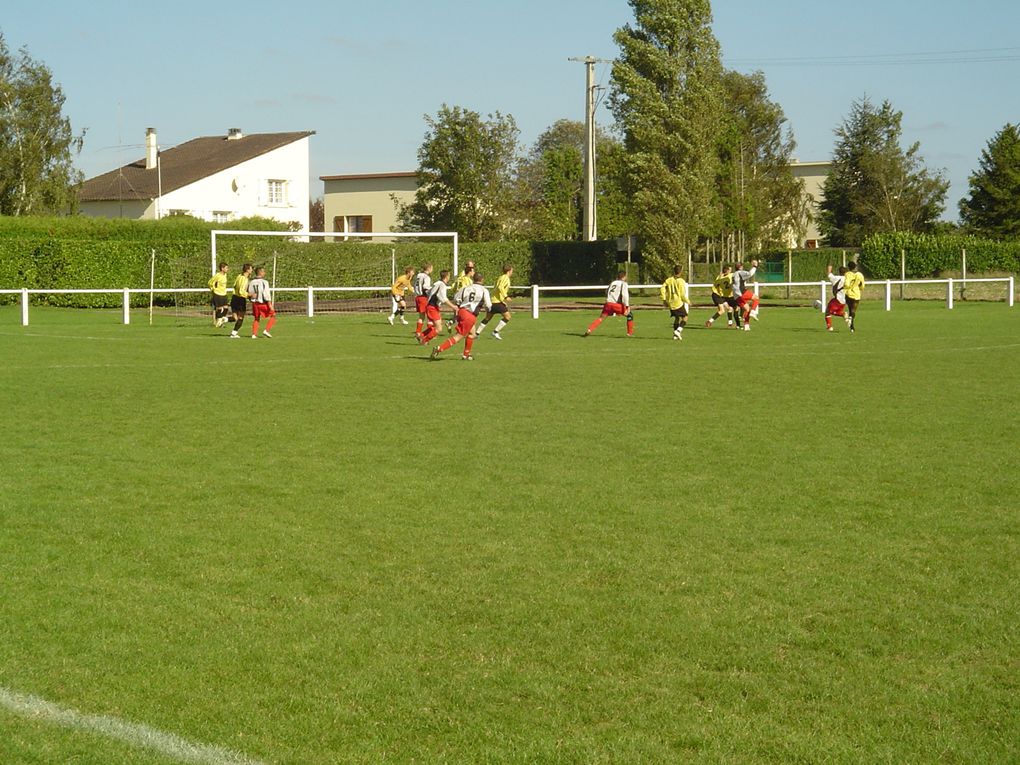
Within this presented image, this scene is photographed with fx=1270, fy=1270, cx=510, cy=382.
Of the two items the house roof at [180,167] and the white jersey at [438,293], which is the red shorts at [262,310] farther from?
the house roof at [180,167]

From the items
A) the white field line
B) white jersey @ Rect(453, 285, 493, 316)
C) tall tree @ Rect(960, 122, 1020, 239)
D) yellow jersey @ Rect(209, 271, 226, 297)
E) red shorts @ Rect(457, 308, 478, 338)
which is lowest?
the white field line

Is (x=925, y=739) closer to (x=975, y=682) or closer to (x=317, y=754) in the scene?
(x=975, y=682)

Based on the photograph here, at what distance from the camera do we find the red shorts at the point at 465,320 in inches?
871

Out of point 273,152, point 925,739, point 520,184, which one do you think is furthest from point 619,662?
point 273,152

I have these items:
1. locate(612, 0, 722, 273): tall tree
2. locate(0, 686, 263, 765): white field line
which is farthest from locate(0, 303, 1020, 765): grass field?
locate(612, 0, 722, 273): tall tree

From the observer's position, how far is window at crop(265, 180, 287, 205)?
229ft

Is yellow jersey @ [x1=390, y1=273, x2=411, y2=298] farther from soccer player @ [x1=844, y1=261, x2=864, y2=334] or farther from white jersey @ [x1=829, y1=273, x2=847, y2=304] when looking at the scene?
soccer player @ [x1=844, y1=261, x2=864, y2=334]

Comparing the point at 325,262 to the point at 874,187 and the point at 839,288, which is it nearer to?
the point at 839,288

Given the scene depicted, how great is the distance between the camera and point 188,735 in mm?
4832

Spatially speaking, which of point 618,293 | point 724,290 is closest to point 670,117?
point 724,290

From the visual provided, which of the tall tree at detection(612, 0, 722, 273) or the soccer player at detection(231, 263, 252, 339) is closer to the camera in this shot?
Result: the soccer player at detection(231, 263, 252, 339)

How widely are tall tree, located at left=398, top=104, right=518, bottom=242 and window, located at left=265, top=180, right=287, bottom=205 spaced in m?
8.96

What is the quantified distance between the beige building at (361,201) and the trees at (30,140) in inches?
1185

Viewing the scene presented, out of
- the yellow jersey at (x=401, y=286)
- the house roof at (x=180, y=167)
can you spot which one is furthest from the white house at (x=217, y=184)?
the yellow jersey at (x=401, y=286)
